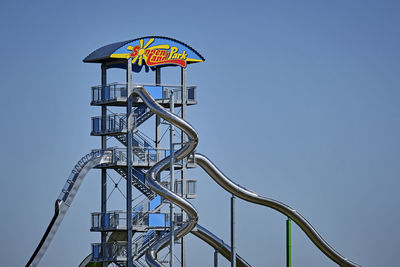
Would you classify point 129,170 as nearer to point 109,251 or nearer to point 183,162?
point 183,162

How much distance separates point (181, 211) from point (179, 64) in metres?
8.37

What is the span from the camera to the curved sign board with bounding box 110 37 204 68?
6975 centimetres

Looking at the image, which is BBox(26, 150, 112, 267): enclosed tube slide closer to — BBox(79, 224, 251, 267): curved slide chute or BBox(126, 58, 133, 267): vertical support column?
BBox(126, 58, 133, 267): vertical support column

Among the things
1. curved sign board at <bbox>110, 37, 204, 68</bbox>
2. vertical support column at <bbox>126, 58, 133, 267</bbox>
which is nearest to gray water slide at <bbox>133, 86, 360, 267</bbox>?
vertical support column at <bbox>126, 58, 133, 267</bbox>

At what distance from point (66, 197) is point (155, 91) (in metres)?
7.95

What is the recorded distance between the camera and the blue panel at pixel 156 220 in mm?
69250

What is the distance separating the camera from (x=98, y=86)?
7094cm

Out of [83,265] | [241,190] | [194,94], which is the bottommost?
[83,265]

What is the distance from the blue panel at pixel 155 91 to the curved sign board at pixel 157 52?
4.23ft

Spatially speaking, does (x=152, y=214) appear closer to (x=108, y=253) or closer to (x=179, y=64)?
(x=108, y=253)

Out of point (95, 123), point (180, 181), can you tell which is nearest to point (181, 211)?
point (180, 181)

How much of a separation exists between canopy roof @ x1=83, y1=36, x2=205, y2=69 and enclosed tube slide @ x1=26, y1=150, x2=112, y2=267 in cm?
547

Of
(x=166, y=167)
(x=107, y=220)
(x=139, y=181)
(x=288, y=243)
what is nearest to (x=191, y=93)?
(x=139, y=181)

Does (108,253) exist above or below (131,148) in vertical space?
below
